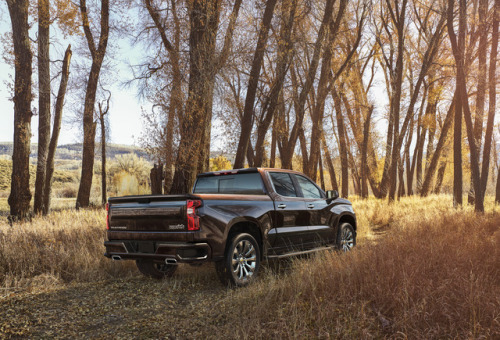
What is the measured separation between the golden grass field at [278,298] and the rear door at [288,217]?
1.21 metres

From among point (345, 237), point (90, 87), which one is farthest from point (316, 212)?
point (90, 87)

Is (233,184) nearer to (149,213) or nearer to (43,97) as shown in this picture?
(149,213)

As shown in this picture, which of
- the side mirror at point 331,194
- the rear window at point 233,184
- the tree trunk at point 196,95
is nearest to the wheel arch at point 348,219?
the side mirror at point 331,194

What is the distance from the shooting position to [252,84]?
1352 centimetres

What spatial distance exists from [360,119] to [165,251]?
25.8 meters

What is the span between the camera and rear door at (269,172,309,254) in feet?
23.7

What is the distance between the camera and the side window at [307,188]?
822 centimetres

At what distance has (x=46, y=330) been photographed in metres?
4.73

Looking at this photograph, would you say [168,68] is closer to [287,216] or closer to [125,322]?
[287,216]

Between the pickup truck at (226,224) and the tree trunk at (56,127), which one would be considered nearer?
the pickup truck at (226,224)

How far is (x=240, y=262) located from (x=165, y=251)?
1.22m

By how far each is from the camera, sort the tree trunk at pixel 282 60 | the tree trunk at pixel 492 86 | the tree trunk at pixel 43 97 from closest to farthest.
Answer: the tree trunk at pixel 282 60 → the tree trunk at pixel 43 97 → the tree trunk at pixel 492 86

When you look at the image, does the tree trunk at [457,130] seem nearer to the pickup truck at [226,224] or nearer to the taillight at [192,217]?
the pickup truck at [226,224]

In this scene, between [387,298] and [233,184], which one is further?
[233,184]
